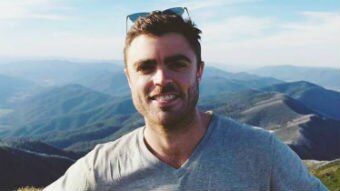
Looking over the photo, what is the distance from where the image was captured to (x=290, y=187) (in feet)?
15.7

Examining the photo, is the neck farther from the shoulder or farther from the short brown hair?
the short brown hair

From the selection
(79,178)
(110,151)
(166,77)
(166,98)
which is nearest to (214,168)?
(166,98)

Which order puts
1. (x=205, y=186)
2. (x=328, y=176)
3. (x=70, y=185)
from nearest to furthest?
(x=205, y=186) < (x=70, y=185) < (x=328, y=176)

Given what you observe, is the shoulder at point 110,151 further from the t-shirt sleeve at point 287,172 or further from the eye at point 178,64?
the t-shirt sleeve at point 287,172

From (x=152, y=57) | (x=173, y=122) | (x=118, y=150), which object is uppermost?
(x=152, y=57)

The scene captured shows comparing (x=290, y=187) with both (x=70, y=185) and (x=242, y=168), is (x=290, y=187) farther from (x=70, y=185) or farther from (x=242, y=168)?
(x=70, y=185)

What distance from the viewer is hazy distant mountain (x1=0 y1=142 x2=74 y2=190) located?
15000 centimetres

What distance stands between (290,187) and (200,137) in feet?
3.26

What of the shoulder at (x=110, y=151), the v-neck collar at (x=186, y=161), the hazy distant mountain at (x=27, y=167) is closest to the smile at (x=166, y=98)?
the v-neck collar at (x=186, y=161)

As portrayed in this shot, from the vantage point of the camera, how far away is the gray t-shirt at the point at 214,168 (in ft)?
15.5

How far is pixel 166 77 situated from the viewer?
4.97 metres

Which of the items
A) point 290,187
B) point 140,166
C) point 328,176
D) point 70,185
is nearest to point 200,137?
point 140,166

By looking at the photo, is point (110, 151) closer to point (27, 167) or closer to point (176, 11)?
point (176, 11)

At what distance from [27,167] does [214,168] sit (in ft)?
561
